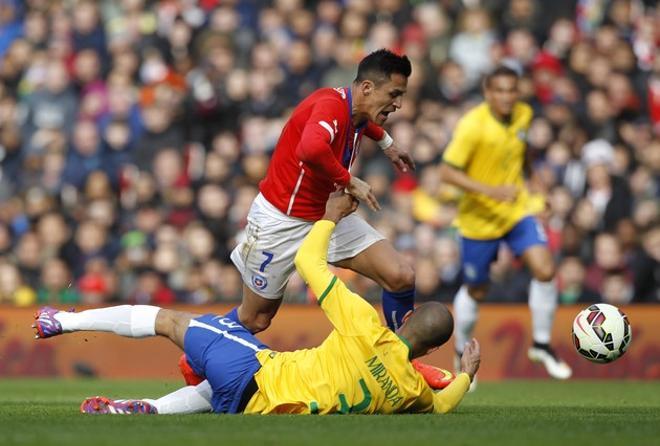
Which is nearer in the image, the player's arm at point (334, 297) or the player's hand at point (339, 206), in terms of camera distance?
the player's arm at point (334, 297)

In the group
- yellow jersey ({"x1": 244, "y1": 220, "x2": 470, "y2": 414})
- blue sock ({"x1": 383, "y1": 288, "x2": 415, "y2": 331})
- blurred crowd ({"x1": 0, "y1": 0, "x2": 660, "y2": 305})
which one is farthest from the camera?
blurred crowd ({"x1": 0, "y1": 0, "x2": 660, "y2": 305})

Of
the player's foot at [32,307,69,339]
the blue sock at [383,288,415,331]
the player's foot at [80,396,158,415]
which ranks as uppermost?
the player's foot at [32,307,69,339]

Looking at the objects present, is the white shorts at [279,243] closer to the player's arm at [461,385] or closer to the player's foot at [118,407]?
the player's arm at [461,385]

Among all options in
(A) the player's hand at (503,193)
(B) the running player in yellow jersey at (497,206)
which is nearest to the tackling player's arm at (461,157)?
(B) the running player in yellow jersey at (497,206)

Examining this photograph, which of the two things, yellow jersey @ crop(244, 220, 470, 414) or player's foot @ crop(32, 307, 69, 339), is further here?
player's foot @ crop(32, 307, 69, 339)

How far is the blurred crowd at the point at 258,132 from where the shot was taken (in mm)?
15258

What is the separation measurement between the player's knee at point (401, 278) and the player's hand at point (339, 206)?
3.96ft

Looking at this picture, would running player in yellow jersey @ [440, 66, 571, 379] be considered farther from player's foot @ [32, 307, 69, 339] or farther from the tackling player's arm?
player's foot @ [32, 307, 69, 339]

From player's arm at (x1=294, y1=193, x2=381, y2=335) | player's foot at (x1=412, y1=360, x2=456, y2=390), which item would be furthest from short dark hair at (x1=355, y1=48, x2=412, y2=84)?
A: player's foot at (x1=412, y1=360, x2=456, y2=390)

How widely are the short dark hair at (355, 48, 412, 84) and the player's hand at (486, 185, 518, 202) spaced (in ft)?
8.36

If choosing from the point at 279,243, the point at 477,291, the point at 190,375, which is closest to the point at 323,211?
the point at 279,243

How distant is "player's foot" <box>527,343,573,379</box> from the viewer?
12727 millimetres

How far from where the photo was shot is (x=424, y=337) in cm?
844

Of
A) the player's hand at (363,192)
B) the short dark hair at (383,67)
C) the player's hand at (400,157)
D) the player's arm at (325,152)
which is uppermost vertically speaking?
the short dark hair at (383,67)
